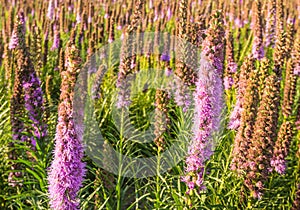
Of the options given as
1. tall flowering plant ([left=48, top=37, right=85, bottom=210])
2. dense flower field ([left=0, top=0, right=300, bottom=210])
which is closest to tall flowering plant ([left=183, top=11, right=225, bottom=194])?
dense flower field ([left=0, top=0, right=300, bottom=210])

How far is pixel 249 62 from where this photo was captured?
384cm

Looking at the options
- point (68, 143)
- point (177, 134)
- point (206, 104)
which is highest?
point (206, 104)

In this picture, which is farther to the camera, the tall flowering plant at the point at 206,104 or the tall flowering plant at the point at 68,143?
the tall flowering plant at the point at 206,104

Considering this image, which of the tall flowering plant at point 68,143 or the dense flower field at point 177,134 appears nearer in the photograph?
the tall flowering plant at point 68,143

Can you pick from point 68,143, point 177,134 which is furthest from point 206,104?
point 177,134

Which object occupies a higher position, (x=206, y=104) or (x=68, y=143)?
(x=206, y=104)

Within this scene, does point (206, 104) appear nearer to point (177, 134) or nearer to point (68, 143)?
point (68, 143)

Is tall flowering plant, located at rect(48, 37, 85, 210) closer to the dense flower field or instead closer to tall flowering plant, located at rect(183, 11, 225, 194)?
the dense flower field

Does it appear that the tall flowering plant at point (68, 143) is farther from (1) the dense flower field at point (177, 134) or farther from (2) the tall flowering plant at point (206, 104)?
(2) the tall flowering plant at point (206, 104)

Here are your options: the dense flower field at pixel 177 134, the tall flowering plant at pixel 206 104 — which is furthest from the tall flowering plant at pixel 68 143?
the tall flowering plant at pixel 206 104

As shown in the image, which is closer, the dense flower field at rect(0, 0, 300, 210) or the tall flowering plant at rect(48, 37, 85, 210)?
the tall flowering plant at rect(48, 37, 85, 210)

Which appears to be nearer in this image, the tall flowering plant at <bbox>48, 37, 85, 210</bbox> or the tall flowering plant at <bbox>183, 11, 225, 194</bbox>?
the tall flowering plant at <bbox>48, 37, 85, 210</bbox>

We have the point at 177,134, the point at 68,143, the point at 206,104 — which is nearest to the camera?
the point at 68,143

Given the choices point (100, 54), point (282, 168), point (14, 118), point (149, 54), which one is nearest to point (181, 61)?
point (282, 168)
